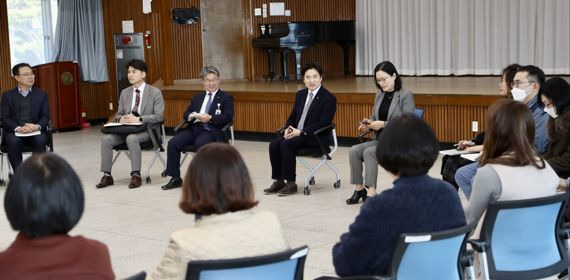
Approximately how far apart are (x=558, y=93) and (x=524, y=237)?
5.50 feet

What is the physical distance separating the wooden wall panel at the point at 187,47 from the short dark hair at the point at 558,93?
7.86m

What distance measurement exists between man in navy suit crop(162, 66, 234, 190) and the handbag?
12.9 inches

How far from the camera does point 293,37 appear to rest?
40.9 feet

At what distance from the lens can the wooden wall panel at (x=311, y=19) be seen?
12.8 m

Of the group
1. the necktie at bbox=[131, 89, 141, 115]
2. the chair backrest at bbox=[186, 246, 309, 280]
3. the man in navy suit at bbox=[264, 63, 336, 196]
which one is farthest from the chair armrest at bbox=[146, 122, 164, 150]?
the chair backrest at bbox=[186, 246, 309, 280]

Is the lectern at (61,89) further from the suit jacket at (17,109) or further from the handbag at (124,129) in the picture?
the handbag at (124,129)

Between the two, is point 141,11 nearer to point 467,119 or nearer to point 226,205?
point 467,119

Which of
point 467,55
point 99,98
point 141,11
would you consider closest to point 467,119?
point 467,55

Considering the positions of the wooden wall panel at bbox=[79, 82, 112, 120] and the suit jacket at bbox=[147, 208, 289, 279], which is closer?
the suit jacket at bbox=[147, 208, 289, 279]

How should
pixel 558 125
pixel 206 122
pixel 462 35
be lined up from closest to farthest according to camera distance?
pixel 558 125
pixel 206 122
pixel 462 35

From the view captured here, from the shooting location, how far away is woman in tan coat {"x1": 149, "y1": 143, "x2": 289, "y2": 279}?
2545 mm

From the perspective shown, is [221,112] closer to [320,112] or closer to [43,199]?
[320,112]

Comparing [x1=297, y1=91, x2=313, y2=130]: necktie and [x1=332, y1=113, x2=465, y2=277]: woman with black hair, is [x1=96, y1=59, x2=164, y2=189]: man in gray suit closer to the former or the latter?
[x1=297, y1=91, x2=313, y2=130]: necktie

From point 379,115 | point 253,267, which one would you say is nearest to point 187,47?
point 379,115
